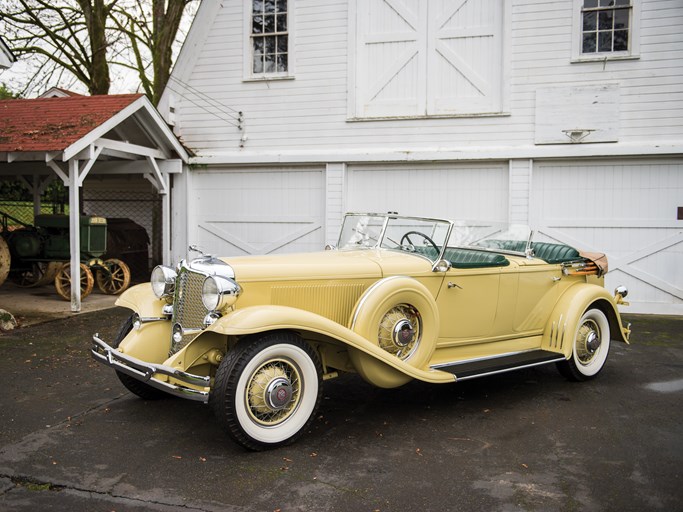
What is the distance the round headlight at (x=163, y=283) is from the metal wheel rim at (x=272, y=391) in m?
1.34

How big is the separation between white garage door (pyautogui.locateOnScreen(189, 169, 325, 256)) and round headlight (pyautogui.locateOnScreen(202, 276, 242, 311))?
24.2ft

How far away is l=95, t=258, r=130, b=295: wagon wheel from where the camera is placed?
37.9 ft

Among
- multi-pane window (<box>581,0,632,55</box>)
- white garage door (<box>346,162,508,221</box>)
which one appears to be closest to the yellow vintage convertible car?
white garage door (<box>346,162,508,221</box>)

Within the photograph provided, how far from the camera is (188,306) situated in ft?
15.3

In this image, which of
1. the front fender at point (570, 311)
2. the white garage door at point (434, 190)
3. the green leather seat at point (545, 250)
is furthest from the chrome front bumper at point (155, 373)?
the white garage door at point (434, 190)

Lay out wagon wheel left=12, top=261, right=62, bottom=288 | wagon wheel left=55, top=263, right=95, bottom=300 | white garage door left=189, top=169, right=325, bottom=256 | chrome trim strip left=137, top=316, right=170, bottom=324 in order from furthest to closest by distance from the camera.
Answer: wagon wheel left=12, top=261, right=62, bottom=288 → white garage door left=189, top=169, right=325, bottom=256 → wagon wheel left=55, top=263, right=95, bottom=300 → chrome trim strip left=137, top=316, right=170, bottom=324

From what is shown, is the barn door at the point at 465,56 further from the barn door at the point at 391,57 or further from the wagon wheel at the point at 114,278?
the wagon wheel at the point at 114,278

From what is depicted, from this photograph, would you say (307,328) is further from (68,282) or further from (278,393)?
(68,282)

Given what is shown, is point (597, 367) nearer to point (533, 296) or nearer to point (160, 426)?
point (533, 296)

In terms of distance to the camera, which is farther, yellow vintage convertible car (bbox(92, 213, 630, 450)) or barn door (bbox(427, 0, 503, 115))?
barn door (bbox(427, 0, 503, 115))

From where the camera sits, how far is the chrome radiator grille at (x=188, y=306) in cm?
455

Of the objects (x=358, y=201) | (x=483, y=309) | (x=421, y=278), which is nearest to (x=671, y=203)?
(x=358, y=201)

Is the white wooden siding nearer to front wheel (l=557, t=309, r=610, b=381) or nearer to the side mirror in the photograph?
front wheel (l=557, t=309, r=610, b=381)

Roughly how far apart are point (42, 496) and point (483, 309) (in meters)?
3.56
